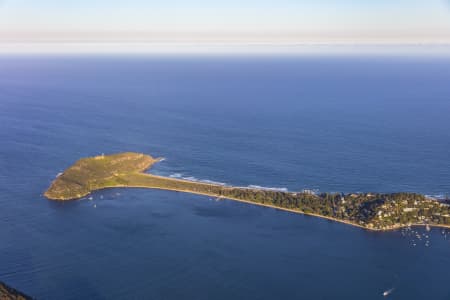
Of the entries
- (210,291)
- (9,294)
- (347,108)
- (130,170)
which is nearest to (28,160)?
(130,170)

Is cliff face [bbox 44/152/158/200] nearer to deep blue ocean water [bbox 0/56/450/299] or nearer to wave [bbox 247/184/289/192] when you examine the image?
deep blue ocean water [bbox 0/56/450/299]

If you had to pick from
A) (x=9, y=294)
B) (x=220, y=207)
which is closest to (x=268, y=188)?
(x=220, y=207)

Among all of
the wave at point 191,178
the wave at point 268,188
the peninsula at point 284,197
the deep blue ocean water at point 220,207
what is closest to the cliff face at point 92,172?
the peninsula at point 284,197

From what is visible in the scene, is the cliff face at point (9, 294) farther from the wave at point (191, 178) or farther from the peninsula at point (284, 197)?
the wave at point (191, 178)

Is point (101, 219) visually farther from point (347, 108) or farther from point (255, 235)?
point (347, 108)

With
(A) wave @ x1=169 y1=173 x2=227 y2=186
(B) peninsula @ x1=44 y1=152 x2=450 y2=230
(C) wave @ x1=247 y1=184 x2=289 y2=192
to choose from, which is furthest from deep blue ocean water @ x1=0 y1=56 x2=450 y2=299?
(B) peninsula @ x1=44 y1=152 x2=450 y2=230

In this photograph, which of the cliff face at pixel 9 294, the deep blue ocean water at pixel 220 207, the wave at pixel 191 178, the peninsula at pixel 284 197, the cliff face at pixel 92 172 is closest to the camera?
the cliff face at pixel 9 294

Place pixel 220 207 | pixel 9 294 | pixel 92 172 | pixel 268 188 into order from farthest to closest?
pixel 92 172
pixel 268 188
pixel 220 207
pixel 9 294

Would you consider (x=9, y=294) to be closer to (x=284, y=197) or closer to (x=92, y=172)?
(x=92, y=172)
